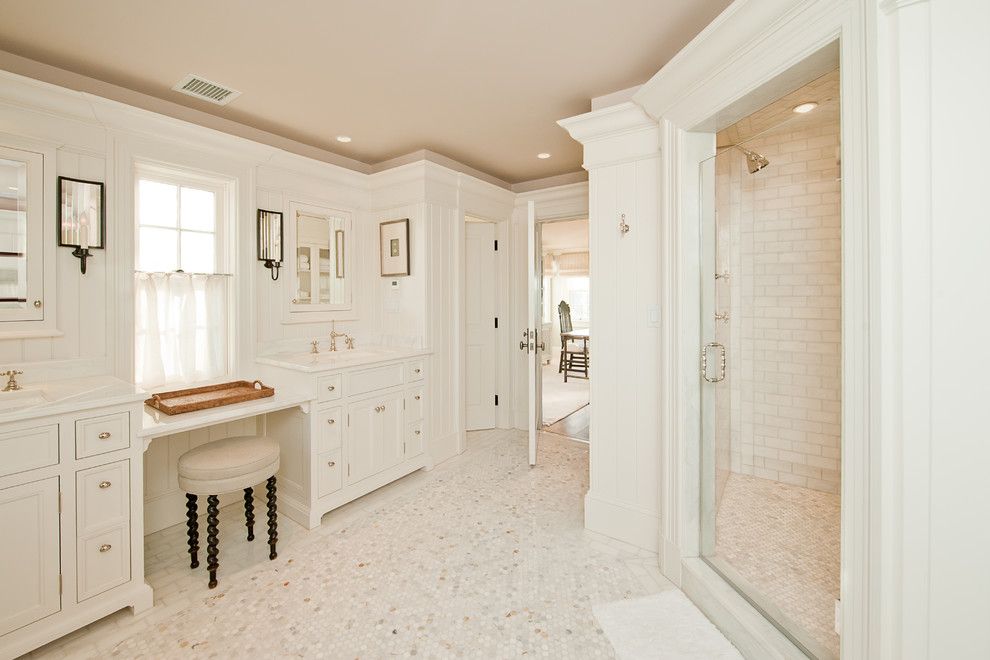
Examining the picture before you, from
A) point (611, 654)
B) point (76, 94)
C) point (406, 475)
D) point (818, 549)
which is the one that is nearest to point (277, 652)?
point (611, 654)

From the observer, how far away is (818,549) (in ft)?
7.41

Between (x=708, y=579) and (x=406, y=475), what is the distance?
217cm

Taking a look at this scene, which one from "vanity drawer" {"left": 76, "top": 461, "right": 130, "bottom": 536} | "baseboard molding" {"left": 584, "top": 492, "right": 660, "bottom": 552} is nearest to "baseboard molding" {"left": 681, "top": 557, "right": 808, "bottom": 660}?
"baseboard molding" {"left": 584, "top": 492, "right": 660, "bottom": 552}

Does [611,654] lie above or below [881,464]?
below

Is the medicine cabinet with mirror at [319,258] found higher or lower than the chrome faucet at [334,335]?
higher

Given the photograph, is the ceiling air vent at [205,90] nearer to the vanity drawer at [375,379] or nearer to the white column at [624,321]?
the vanity drawer at [375,379]

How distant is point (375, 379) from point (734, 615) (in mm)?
2372

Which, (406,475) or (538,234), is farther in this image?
(538,234)

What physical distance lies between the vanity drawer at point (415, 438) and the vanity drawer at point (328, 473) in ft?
2.04

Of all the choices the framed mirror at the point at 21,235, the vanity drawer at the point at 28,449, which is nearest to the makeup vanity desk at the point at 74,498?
the vanity drawer at the point at 28,449

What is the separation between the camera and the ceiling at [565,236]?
263 inches

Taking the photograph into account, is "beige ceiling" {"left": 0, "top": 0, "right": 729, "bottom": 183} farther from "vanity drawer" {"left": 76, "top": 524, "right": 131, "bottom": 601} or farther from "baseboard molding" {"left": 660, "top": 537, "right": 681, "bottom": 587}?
"baseboard molding" {"left": 660, "top": 537, "right": 681, "bottom": 587}

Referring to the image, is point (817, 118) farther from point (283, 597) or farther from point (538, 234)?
point (283, 597)

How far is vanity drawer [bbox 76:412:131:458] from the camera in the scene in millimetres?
1772
